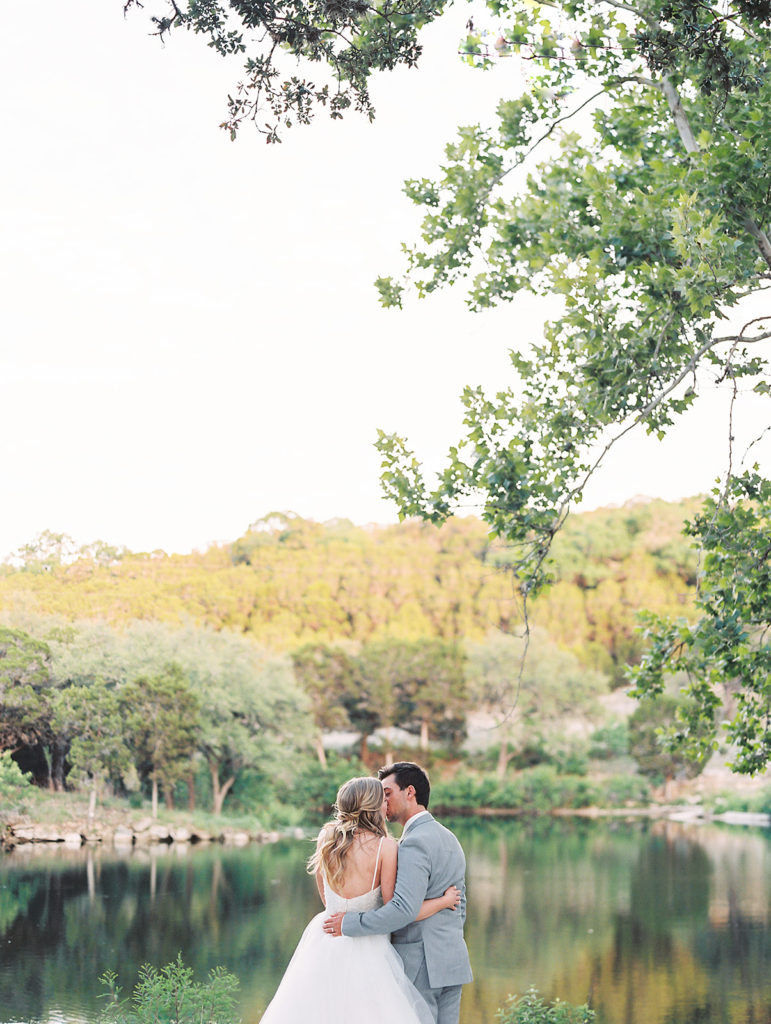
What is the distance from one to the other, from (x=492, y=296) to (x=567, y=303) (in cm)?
164

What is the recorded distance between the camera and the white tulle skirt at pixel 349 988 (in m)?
2.71

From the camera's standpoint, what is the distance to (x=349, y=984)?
275 cm

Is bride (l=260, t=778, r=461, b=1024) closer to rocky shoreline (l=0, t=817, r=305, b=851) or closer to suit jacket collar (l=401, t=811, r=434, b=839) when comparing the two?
suit jacket collar (l=401, t=811, r=434, b=839)

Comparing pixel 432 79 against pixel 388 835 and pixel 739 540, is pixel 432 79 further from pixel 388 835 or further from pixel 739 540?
pixel 388 835

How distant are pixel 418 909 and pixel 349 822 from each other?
0.87ft

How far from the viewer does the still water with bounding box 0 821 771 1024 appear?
900cm

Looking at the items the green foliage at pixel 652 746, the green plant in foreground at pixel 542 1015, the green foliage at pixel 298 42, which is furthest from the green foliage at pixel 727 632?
the green foliage at pixel 652 746

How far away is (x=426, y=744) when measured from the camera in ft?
75.7

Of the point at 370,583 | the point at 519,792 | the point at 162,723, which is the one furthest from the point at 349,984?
the point at 370,583

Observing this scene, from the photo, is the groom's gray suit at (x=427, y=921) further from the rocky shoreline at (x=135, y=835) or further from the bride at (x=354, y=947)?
the rocky shoreline at (x=135, y=835)

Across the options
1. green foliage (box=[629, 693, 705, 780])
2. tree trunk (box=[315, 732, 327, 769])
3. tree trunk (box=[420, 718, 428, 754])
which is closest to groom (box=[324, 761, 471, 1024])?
tree trunk (box=[315, 732, 327, 769])

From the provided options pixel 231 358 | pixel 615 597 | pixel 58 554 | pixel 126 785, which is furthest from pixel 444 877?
pixel 615 597

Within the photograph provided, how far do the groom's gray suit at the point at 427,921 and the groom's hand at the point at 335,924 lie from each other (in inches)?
1.4

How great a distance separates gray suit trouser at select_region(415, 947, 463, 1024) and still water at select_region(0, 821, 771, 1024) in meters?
5.59
